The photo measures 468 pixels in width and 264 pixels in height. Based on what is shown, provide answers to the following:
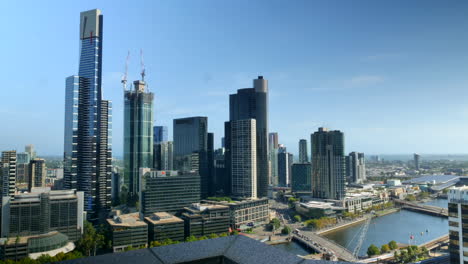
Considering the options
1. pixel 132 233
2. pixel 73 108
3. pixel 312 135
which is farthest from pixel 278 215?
pixel 73 108

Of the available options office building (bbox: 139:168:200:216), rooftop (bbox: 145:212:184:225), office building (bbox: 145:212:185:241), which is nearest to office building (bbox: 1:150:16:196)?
office building (bbox: 139:168:200:216)

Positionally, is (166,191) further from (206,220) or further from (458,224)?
(458,224)

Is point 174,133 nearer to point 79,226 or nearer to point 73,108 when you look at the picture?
point 73,108

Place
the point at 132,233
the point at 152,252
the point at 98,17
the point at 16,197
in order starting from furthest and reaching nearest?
the point at 98,17 → the point at 16,197 → the point at 132,233 → the point at 152,252

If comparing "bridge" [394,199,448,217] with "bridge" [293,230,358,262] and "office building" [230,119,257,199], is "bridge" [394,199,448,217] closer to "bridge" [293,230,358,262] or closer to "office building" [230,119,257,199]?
"bridge" [293,230,358,262]

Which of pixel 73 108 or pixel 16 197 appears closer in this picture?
pixel 16 197

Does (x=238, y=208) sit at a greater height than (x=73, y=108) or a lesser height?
lesser

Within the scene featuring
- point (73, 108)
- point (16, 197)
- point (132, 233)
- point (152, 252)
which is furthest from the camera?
point (73, 108)
